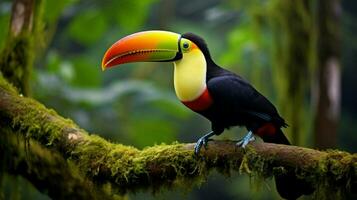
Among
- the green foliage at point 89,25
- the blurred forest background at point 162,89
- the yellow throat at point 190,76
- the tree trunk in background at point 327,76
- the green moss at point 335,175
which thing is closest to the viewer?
the green moss at point 335,175

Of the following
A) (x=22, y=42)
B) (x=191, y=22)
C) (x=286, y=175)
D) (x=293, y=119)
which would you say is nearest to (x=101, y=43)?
(x=191, y=22)

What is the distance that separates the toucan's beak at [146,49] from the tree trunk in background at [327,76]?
62.8 inches

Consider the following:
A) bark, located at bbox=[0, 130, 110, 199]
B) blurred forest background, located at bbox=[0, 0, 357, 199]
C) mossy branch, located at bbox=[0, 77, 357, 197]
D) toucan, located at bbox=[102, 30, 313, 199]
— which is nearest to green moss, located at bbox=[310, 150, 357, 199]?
mossy branch, located at bbox=[0, 77, 357, 197]

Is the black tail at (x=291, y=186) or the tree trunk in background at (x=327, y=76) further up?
the tree trunk in background at (x=327, y=76)

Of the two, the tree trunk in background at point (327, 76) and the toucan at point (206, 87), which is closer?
the toucan at point (206, 87)

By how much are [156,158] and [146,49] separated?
569 mm

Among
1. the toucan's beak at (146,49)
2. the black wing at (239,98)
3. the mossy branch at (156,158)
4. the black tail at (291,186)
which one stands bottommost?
the black tail at (291,186)

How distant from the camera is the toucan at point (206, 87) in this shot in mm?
2734

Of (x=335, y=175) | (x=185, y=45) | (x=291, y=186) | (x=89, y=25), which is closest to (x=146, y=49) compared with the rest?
(x=185, y=45)

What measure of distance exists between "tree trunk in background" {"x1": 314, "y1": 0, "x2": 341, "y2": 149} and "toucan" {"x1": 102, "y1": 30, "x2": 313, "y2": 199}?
123 centimetres

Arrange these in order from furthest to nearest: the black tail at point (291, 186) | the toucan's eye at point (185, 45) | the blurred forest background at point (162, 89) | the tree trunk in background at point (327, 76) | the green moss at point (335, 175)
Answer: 1. the blurred forest background at point (162, 89)
2. the tree trunk in background at point (327, 76)
3. the toucan's eye at point (185, 45)
4. the black tail at point (291, 186)
5. the green moss at point (335, 175)

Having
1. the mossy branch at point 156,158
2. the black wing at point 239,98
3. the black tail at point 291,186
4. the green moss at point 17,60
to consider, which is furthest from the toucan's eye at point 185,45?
the green moss at point 17,60

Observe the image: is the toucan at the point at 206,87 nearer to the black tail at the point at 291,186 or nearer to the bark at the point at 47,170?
the black tail at the point at 291,186

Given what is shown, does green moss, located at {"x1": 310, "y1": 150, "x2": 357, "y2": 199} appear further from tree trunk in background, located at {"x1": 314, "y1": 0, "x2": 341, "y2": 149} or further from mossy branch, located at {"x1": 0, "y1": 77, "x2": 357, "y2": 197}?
tree trunk in background, located at {"x1": 314, "y1": 0, "x2": 341, "y2": 149}
